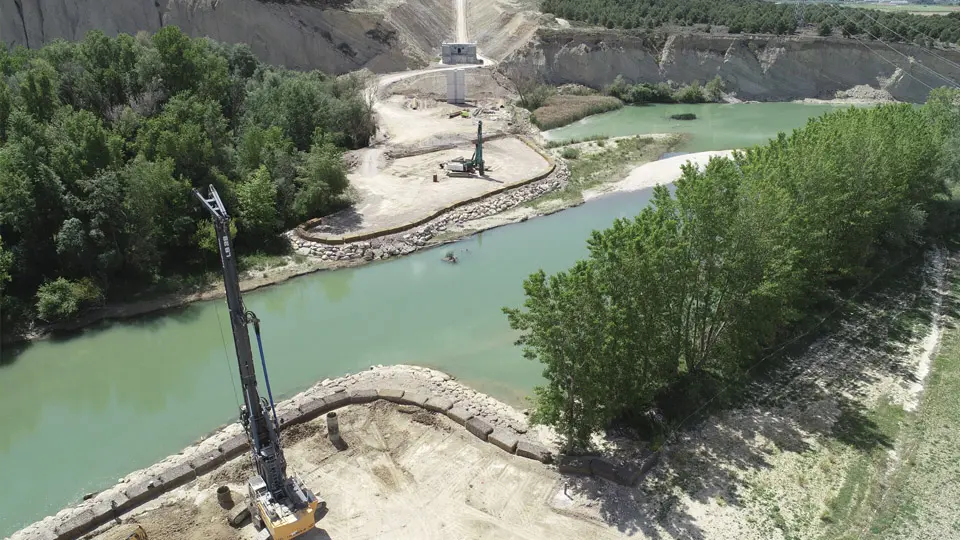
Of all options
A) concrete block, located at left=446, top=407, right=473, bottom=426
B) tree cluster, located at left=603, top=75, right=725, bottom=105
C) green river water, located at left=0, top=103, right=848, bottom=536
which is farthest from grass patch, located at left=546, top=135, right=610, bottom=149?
concrete block, located at left=446, top=407, right=473, bottom=426

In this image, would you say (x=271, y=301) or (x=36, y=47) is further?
(x=36, y=47)

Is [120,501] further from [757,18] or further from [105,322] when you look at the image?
[757,18]

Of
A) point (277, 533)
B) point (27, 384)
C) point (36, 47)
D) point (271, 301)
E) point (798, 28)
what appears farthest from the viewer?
point (798, 28)

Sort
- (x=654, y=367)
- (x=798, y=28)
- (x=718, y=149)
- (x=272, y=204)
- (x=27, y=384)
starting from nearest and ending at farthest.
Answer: (x=654, y=367)
(x=27, y=384)
(x=272, y=204)
(x=718, y=149)
(x=798, y=28)

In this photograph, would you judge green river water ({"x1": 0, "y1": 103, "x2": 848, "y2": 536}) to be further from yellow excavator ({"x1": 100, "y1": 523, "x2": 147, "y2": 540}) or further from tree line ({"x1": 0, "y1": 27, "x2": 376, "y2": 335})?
tree line ({"x1": 0, "y1": 27, "x2": 376, "y2": 335})

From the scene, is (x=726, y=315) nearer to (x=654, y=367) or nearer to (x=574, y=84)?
(x=654, y=367)

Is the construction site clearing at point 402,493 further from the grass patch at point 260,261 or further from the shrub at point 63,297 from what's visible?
the grass patch at point 260,261

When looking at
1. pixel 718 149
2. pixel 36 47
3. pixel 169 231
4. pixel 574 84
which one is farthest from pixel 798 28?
pixel 36 47

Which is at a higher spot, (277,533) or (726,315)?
(726,315)
